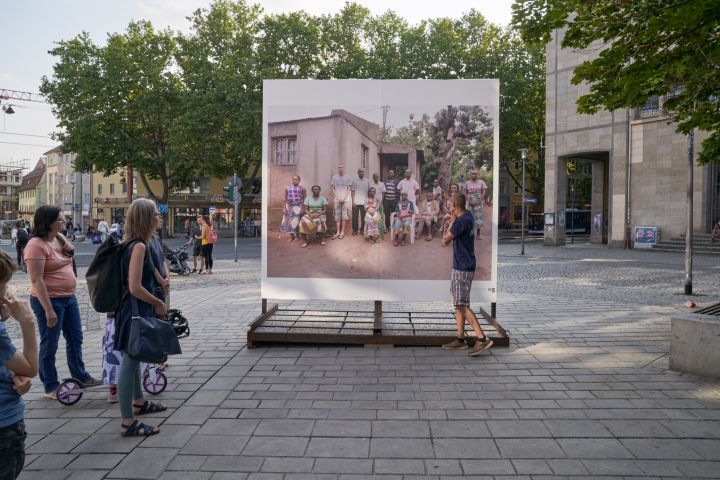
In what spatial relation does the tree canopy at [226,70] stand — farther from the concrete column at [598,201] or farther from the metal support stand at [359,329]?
the metal support stand at [359,329]

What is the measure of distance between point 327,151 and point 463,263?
2290mm

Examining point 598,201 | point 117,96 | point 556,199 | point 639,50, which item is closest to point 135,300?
point 639,50

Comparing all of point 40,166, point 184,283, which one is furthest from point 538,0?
point 40,166

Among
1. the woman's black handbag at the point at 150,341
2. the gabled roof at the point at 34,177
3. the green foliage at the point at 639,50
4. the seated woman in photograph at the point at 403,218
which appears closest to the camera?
the woman's black handbag at the point at 150,341

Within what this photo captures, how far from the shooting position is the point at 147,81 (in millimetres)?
44125

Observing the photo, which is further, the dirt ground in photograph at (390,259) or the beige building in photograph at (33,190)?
the beige building in photograph at (33,190)

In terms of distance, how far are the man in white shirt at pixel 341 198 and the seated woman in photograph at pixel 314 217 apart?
0.53 ft

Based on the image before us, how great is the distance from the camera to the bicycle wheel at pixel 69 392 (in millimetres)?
5090

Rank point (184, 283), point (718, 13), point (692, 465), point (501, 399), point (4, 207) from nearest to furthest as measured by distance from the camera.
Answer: point (692, 465)
point (501, 399)
point (718, 13)
point (184, 283)
point (4, 207)

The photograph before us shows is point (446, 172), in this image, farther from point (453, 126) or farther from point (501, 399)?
point (501, 399)

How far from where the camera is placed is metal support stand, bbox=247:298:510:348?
742 centimetres

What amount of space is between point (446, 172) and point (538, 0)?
2727 mm

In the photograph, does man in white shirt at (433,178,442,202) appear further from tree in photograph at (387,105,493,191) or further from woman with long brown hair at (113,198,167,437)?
woman with long brown hair at (113,198,167,437)

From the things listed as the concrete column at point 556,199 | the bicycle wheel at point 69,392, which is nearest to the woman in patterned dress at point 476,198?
the bicycle wheel at point 69,392
